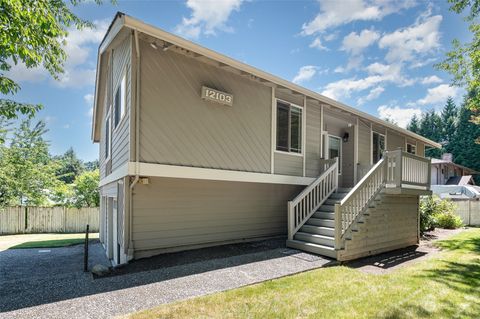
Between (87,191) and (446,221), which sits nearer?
(446,221)

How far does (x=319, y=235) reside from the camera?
7445 mm

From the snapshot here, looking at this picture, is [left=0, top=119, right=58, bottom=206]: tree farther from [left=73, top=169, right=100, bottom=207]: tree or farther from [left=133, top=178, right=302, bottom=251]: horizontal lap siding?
[left=133, top=178, right=302, bottom=251]: horizontal lap siding

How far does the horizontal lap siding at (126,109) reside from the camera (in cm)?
633

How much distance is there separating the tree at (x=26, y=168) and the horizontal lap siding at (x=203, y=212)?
1706 centimetres

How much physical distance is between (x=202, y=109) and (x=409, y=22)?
1068 centimetres

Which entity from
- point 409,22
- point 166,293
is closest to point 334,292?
point 166,293

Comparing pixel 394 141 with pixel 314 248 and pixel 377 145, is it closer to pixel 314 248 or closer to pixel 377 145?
pixel 377 145

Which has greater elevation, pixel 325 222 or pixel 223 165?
pixel 223 165

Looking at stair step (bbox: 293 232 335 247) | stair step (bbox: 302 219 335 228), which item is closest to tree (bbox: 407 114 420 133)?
stair step (bbox: 302 219 335 228)

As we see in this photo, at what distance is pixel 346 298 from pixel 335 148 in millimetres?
8107

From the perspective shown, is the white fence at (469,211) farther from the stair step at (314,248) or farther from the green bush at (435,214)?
the stair step at (314,248)

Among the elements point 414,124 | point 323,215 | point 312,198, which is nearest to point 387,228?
point 323,215

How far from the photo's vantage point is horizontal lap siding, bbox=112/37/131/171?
249 inches

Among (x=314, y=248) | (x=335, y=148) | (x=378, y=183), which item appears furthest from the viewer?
(x=335, y=148)
